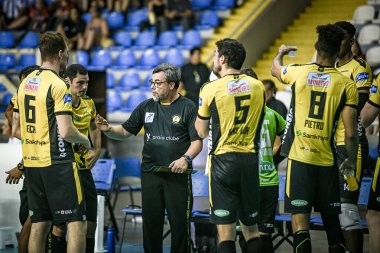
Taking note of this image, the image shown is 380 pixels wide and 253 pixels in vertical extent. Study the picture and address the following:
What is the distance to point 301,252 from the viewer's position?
307 inches

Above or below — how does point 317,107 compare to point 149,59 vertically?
above

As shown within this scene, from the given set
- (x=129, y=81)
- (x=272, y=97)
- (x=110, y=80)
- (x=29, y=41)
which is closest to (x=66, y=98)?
(x=272, y=97)

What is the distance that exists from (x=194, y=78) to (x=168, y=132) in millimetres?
8161

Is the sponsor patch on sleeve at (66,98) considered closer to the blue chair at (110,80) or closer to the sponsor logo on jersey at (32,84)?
the sponsor logo on jersey at (32,84)

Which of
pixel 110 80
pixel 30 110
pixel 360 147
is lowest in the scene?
pixel 110 80

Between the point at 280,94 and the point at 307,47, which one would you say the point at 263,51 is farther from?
the point at 280,94

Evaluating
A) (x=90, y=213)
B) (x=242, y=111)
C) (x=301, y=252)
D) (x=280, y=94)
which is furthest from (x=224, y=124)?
(x=280, y=94)

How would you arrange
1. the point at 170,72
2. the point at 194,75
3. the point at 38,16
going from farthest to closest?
the point at 38,16, the point at 194,75, the point at 170,72

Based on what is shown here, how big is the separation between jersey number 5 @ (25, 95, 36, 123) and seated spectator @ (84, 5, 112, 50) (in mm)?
12532

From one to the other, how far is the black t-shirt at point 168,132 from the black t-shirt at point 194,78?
7902 mm

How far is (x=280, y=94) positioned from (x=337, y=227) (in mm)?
8704

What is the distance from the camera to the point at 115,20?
2094 cm

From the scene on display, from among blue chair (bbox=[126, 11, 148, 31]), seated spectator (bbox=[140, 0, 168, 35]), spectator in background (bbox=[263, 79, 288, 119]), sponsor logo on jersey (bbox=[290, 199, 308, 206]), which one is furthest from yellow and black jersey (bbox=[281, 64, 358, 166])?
blue chair (bbox=[126, 11, 148, 31])

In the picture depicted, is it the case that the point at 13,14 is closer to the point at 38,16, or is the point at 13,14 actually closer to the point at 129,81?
the point at 38,16
